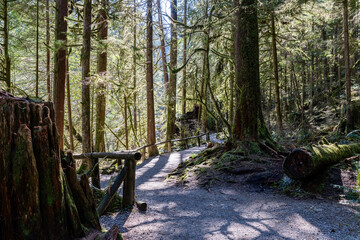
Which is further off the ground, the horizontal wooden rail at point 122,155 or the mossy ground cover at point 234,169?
the horizontal wooden rail at point 122,155

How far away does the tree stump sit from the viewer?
195 cm

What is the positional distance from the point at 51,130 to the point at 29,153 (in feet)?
0.91

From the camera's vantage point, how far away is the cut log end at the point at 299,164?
16.8ft

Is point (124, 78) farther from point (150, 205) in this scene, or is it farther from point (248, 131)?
point (150, 205)

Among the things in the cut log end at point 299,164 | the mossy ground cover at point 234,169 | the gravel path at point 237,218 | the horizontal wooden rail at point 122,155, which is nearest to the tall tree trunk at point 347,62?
the mossy ground cover at point 234,169

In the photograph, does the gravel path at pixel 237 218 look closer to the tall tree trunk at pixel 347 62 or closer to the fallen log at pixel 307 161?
the fallen log at pixel 307 161

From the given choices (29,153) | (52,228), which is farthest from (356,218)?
(29,153)

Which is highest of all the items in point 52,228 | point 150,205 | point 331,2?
point 331,2

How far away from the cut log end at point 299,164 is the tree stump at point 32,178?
445 centimetres

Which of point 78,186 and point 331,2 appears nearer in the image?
point 78,186

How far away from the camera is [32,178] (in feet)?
6.81

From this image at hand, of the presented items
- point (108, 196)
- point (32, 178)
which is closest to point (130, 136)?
point (108, 196)

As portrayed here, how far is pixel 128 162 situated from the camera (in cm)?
459

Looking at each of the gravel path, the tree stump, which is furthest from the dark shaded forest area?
the gravel path
